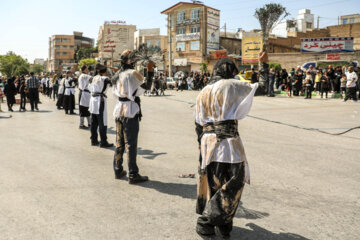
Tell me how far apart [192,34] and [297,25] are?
1019 inches

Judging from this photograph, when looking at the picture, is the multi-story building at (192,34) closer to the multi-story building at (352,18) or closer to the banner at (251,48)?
the banner at (251,48)

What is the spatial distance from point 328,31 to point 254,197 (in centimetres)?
5118

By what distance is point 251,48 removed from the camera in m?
42.6

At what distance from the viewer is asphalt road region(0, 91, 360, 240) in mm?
3518

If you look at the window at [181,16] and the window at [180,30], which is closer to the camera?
the window at [180,30]

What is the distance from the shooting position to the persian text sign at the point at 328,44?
35.0 metres

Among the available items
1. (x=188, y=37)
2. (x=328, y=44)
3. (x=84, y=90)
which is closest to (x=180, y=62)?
(x=188, y=37)

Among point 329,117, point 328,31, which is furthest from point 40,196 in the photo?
point 328,31

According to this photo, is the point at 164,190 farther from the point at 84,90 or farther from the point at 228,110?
the point at 84,90

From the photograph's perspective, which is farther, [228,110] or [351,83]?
[351,83]

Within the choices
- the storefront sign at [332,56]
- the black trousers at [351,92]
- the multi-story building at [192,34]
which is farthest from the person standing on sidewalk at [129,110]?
the multi-story building at [192,34]

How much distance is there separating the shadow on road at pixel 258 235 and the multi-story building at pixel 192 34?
5076cm

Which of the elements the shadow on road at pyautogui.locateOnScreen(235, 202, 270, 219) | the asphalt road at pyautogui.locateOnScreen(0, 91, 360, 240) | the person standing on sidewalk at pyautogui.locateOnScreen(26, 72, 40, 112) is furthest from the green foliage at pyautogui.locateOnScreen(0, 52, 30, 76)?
the shadow on road at pyautogui.locateOnScreen(235, 202, 270, 219)

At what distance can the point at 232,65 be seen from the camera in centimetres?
335
